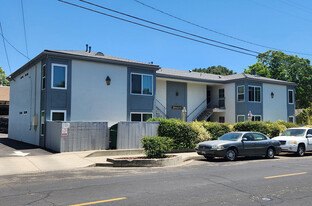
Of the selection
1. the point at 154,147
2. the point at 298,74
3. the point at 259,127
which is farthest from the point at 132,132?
the point at 298,74

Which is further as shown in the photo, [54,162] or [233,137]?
[233,137]

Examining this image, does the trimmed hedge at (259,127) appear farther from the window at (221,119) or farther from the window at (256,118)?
the window at (221,119)

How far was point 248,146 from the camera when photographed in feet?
45.4

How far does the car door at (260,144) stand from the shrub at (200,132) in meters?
3.68

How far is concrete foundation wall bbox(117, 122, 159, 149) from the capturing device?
15.8 metres

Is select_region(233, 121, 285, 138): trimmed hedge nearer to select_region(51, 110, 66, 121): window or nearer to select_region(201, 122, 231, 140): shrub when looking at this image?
select_region(201, 122, 231, 140): shrub

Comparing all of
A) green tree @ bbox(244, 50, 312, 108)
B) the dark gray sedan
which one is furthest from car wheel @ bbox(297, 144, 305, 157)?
green tree @ bbox(244, 50, 312, 108)

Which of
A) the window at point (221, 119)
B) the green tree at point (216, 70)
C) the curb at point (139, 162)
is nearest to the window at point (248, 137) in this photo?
the curb at point (139, 162)

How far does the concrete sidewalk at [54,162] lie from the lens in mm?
10773

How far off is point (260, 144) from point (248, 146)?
35.0 inches

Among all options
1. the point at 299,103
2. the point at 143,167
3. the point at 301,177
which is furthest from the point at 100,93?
the point at 299,103

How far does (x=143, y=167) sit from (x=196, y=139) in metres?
6.35

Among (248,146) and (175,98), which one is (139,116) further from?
(248,146)

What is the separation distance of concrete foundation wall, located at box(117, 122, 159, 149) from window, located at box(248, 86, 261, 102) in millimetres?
15009
